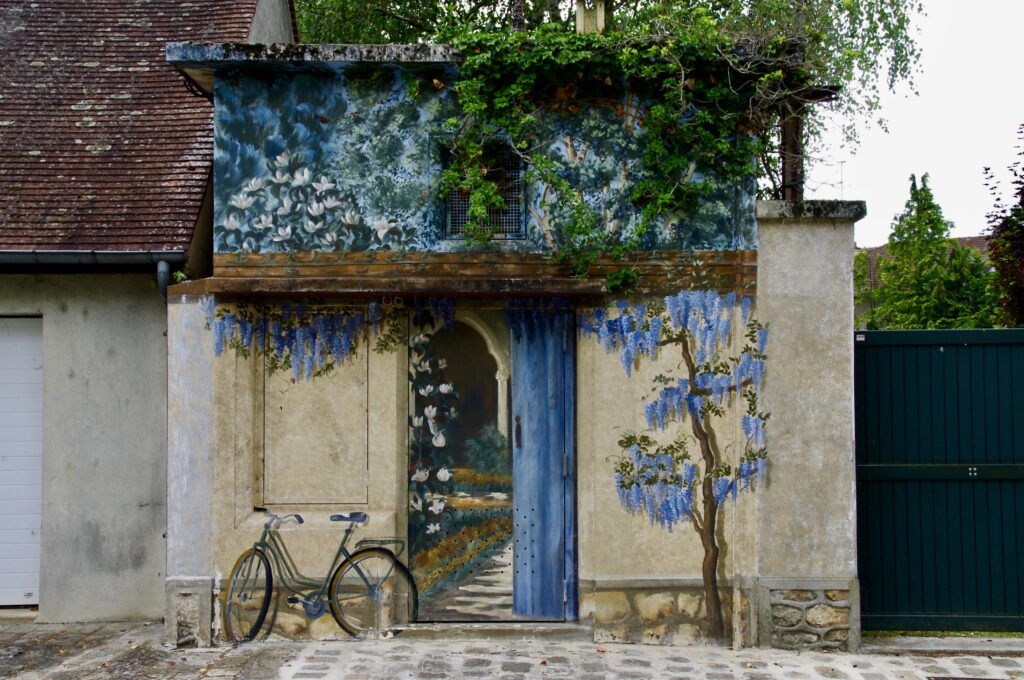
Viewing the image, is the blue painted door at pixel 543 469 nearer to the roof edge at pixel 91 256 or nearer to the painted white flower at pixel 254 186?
the painted white flower at pixel 254 186

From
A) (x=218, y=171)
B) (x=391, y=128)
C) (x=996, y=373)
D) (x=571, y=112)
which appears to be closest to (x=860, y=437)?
(x=996, y=373)

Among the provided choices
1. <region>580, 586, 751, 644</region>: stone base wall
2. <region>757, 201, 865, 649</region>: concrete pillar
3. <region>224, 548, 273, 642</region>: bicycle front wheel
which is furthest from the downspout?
<region>757, 201, 865, 649</region>: concrete pillar

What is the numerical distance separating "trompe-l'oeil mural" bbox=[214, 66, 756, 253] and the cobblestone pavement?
3.09 meters

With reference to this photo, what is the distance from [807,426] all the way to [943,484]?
53.5 inches

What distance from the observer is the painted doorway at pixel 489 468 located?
297 inches

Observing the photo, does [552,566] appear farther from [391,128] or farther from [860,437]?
[391,128]

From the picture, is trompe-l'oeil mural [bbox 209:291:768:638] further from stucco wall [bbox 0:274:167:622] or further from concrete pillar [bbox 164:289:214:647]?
stucco wall [bbox 0:274:167:622]

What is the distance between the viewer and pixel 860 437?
25.3 ft

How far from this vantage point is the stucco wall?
8305 mm

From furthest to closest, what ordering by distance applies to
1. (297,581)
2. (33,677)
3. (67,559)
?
(67,559) < (297,581) < (33,677)

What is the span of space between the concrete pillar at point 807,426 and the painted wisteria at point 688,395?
245 millimetres

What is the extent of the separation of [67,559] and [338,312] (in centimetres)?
337

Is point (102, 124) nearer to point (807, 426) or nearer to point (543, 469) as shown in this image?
point (543, 469)

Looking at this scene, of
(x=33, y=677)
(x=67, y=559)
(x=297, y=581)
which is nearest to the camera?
(x=33, y=677)
